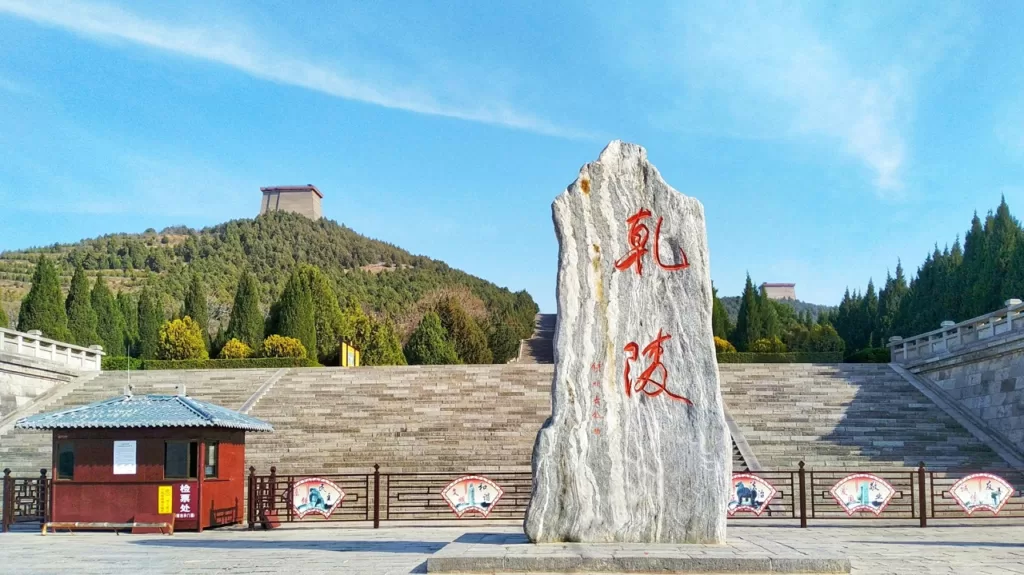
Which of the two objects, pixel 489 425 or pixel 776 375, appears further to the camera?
pixel 776 375

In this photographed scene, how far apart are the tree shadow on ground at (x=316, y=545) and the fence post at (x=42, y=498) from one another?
2301mm

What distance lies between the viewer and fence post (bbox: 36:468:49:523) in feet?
41.1

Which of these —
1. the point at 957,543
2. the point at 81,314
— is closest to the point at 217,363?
the point at 81,314

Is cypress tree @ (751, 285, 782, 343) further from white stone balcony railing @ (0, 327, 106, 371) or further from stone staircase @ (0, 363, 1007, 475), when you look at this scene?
white stone balcony railing @ (0, 327, 106, 371)

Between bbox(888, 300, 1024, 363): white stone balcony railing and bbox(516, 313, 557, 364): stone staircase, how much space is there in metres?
19.8

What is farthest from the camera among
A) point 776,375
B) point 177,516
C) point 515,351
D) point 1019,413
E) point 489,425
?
point 515,351

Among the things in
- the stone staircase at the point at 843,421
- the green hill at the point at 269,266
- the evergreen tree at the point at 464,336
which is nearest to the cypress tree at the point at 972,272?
the stone staircase at the point at 843,421

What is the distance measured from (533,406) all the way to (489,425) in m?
1.75

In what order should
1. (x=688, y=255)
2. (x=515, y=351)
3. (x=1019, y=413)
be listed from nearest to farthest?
(x=688, y=255) < (x=1019, y=413) < (x=515, y=351)

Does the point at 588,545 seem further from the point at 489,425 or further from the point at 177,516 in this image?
the point at 489,425

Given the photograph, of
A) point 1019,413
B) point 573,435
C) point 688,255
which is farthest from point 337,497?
point 1019,413

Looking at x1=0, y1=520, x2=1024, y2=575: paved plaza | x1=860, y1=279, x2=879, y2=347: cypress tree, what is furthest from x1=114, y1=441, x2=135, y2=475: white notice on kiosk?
x1=860, y1=279, x2=879, y2=347: cypress tree

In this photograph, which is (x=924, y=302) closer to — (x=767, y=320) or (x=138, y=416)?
(x=767, y=320)

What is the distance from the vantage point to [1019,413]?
1864cm
